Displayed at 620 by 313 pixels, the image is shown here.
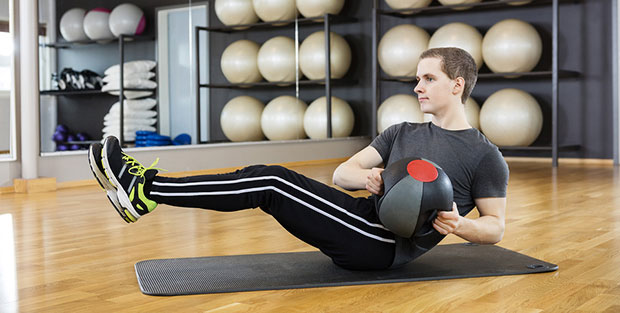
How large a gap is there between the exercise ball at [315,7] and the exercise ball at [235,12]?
2.29 ft

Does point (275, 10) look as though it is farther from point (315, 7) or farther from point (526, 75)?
point (526, 75)

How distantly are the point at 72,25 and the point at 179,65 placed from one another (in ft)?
3.12

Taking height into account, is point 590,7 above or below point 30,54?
above

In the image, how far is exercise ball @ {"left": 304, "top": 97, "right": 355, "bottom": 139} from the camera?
697cm

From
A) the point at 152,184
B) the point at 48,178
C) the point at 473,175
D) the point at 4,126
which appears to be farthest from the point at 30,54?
the point at 473,175

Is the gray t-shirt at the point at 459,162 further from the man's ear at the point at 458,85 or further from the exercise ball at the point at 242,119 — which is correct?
the exercise ball at the point at 242,119

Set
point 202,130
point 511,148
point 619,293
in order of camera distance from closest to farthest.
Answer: point 619,293 → point 202,130 → point 511,148

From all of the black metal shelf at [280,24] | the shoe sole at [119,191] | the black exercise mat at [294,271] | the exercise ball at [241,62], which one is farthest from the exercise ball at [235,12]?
the shoe sole at [119,191]

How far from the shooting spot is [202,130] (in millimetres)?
5641

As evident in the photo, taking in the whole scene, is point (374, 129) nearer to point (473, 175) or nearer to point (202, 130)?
point (202, 130)

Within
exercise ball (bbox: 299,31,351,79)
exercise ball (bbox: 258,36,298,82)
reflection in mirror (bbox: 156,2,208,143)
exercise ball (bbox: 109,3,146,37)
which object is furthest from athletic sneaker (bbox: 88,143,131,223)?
exercise ball (bbox: 299,31,351,79)

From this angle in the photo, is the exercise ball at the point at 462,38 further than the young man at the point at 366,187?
Yes

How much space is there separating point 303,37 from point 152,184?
5.26 m

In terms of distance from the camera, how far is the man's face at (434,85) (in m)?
1.98
